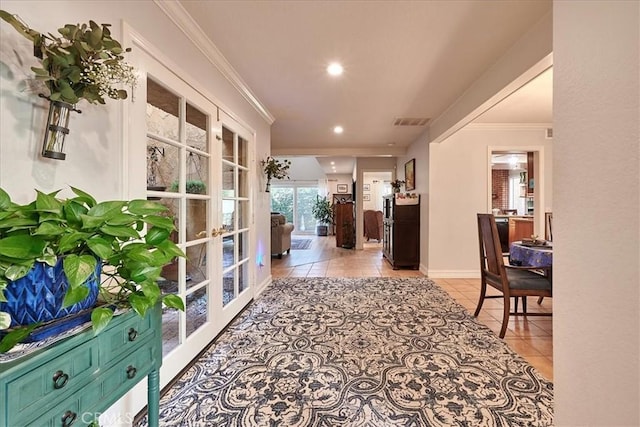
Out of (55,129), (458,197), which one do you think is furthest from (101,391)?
(458,197)

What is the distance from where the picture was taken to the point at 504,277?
92.4 inches

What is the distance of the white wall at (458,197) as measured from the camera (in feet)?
14.1

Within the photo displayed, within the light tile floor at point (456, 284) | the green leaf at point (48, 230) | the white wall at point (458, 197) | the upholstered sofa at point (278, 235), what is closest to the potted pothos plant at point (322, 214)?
the light tile floor at point (456, 284)

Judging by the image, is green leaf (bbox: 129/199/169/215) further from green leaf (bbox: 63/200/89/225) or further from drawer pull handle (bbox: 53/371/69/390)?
drawer pull handle (bbox: 53/371/69/390)

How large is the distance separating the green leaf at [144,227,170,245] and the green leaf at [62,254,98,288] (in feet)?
0.56

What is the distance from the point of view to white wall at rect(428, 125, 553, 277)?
14.1 feet

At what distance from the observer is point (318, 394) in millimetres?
1608

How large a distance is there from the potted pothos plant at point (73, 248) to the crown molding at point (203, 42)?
146cm

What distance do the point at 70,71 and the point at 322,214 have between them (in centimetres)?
963

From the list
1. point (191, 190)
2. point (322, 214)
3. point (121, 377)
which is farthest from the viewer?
point (322, 214)

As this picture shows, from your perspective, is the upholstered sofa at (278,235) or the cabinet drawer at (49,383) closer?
the cabinet drawer at (49,383)

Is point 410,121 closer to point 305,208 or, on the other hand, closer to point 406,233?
point 406,233

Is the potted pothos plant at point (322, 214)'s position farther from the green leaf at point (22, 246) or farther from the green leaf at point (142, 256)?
the green leaf at point (22, 246)

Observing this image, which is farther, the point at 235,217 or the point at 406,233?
the point at 406,233
